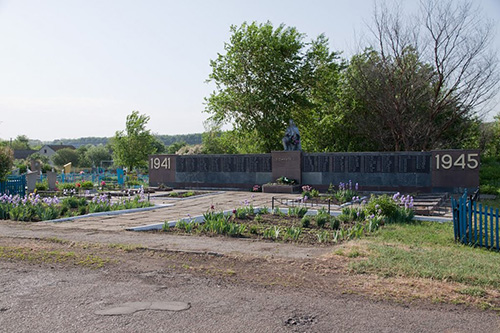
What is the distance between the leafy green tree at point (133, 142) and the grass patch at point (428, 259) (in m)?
36.6

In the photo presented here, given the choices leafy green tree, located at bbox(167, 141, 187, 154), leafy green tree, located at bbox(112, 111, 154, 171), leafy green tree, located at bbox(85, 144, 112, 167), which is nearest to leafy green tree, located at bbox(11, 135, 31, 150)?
leafy green tree, located at bbox(85, 144, 112, 167)

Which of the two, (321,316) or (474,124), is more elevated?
(474,124)

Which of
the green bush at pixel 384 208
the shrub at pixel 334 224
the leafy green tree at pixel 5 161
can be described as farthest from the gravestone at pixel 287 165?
the leafy green tree at pixel 5 161

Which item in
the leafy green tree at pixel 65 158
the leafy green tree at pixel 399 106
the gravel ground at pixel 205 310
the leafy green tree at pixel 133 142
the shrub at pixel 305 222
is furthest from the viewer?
the leafy green tree at pixel 65 158

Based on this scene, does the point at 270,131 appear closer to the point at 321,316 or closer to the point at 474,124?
the point at 474,124

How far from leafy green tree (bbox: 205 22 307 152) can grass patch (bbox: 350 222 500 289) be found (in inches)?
750

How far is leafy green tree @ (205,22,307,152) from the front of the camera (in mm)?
27859

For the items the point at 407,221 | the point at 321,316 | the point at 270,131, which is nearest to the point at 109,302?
the point at 321,316

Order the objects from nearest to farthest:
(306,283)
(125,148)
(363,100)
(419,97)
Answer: (306,283) < (419,97) < (363,100) < (125,148)

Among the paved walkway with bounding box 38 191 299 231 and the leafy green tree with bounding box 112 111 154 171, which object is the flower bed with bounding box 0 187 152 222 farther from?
the leafy green tree with bounding box 112 111 154 171

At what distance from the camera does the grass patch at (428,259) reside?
247 inches

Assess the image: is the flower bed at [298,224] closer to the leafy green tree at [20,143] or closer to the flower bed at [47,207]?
the flower bed at [47,207]

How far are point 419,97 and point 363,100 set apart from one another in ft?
11.1

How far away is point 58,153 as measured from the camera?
8044 centimetres
